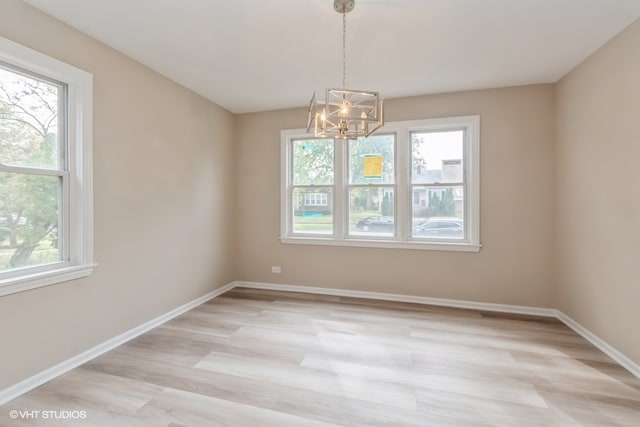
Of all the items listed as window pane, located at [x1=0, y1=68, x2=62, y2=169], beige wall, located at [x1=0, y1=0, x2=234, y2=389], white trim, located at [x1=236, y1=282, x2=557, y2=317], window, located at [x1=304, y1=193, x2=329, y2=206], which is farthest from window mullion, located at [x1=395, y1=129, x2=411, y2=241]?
window pane, located at [x1=0, y1=68, x2=62, y2=169]

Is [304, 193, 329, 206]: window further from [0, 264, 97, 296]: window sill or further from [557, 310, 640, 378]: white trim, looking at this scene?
[557, 310, 640, 378]: white trim

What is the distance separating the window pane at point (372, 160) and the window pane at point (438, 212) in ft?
1.43

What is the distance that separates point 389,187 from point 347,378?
243cm

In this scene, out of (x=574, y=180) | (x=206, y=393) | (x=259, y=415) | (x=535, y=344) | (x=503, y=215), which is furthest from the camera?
(x=503, y=215)

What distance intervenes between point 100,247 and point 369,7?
2.82 m

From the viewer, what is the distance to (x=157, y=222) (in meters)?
3.04

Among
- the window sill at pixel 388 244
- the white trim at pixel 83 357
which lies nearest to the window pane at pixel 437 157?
the window sill at pixel 388 244

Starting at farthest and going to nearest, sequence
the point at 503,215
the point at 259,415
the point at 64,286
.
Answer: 1. the point at 503,215
2. the point at 64,286
3. the point at 259,415

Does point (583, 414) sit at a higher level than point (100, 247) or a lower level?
lower

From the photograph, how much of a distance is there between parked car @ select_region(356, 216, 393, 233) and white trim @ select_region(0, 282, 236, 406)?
93.1 inches

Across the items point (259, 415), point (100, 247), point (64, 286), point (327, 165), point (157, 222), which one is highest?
point (327, 165)

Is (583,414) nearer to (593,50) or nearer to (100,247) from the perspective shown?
(593,50)

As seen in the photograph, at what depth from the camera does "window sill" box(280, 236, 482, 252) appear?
11.6ft

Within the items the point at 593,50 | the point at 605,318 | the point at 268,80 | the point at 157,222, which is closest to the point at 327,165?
the point at 268,80
